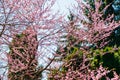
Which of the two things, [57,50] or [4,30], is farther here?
[57,50]

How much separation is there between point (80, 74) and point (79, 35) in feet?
2.71

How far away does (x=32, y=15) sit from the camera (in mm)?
5750

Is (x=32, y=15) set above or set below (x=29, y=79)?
above

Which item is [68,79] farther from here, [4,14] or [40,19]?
[4,14]

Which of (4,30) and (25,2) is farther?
(25,2)

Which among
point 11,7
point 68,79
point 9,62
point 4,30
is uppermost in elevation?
point 11,7

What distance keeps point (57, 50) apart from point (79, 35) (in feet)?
1.86

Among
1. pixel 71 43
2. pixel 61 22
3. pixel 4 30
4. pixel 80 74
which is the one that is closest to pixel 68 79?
pixel 80 74

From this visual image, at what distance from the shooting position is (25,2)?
592 centimetres

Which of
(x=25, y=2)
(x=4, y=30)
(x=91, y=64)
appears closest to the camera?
(x=4, y=30)

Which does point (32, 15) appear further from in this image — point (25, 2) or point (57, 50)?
point (57, 50)

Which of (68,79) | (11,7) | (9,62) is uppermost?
(11,7)

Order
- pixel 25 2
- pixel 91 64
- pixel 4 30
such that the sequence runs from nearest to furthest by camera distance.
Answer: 1. pixel 4 30
2. pixel 25 2
3. pixel 91 64

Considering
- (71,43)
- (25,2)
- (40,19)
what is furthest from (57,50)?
(25,2)
